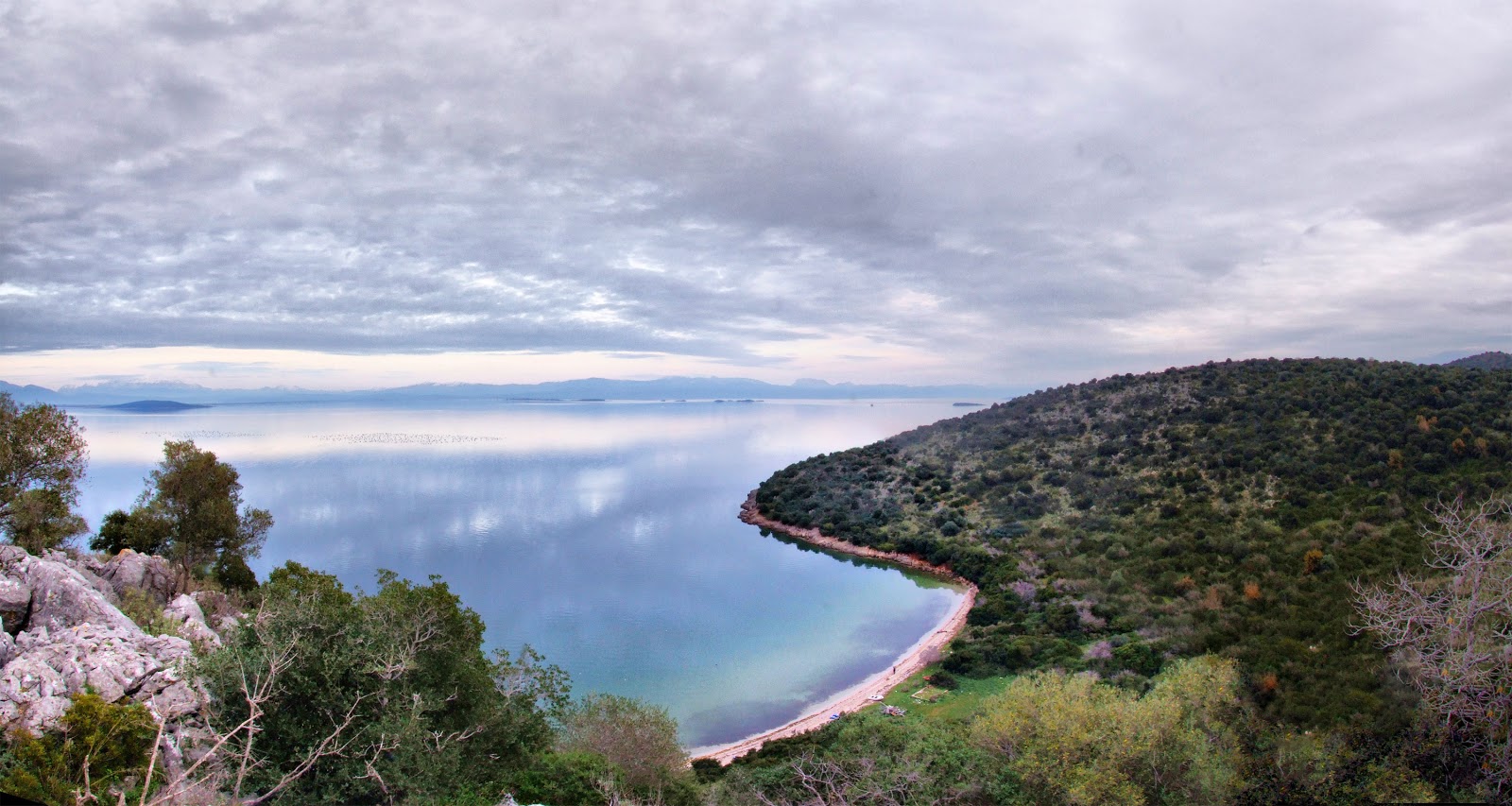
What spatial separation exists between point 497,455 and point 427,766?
9132cm

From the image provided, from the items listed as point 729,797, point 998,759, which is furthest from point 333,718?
point 998,759

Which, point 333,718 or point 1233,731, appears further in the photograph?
point 1233,731

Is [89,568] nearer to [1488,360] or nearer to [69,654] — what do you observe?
[69,654]

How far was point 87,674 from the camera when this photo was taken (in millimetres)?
11523

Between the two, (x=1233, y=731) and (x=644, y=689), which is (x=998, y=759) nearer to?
(x=1233, y=731)

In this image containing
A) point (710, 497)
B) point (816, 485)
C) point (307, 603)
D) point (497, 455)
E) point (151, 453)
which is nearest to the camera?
point (307, 603)

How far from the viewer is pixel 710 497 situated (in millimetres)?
67750

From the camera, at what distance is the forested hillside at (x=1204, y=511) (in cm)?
2164

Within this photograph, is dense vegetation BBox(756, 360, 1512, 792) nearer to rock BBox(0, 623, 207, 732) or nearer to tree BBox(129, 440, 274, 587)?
rock BBox(0, 623, 207, 732)

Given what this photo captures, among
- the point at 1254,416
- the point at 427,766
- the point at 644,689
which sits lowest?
the point at 644,689

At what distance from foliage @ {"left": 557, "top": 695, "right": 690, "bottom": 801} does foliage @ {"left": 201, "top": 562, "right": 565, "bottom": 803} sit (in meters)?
2.55

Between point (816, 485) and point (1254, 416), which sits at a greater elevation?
point (1254, 416)

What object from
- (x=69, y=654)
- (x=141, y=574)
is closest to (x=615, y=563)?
(x=141, y=574)

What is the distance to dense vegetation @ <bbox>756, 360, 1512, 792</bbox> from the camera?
69.6ft
